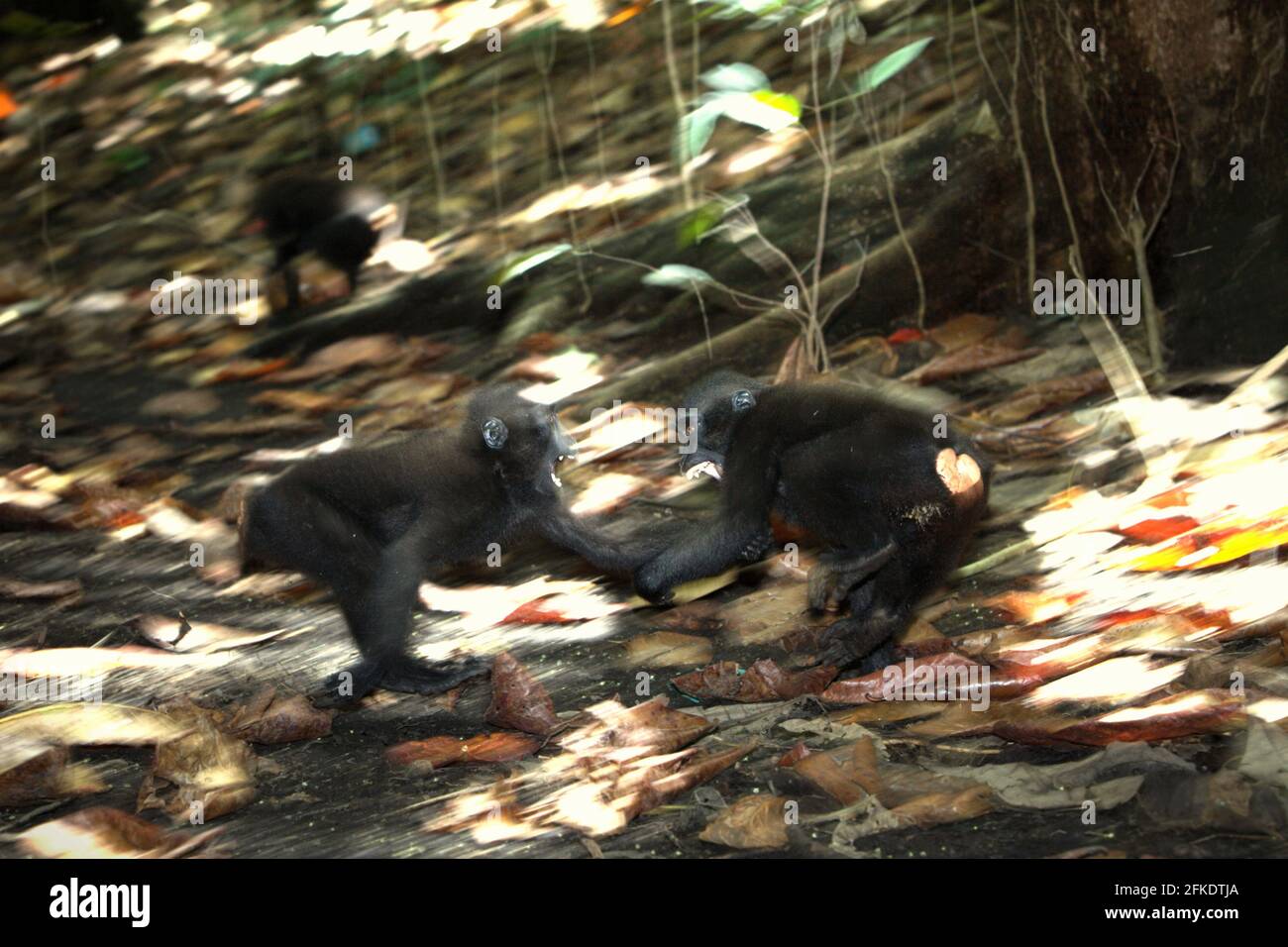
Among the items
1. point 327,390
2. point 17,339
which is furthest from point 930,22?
point 17,339

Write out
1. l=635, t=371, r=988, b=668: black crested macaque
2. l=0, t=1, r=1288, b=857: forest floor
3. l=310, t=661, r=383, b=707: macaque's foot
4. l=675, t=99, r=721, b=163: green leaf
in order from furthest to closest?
l=675, t=99, r=721, b=163: green leaf → l=310, t=661, r=383, b=707: macaque's foot → l=635, t=371, r=988, b=668: black crested macaque → l=0, t=1, r=1288, b=857: forest floor

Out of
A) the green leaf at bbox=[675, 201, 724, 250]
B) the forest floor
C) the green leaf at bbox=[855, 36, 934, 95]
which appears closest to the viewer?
the forest floor

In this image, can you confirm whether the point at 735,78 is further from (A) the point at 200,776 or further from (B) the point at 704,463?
(A) the point at 200,776

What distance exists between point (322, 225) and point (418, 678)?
480 centimetres

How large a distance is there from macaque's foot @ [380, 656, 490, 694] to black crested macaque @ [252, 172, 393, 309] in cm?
459

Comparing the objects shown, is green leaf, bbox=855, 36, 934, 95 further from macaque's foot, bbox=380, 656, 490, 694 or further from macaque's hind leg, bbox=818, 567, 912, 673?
macaque's foot, bbox=380, 656, 490, 694

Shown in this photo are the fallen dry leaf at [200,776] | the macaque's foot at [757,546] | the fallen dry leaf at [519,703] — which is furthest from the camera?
the macaque's foot at [757,546]

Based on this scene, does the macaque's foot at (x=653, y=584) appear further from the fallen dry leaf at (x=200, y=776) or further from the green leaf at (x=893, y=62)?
the green leaf at (x=893, y=62)

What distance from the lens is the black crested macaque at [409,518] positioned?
15.4 ft

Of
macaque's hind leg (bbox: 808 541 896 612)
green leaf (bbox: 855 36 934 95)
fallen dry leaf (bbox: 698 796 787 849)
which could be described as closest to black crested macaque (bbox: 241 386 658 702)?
macaque's hind leg (bbox: 808 541 896 612)

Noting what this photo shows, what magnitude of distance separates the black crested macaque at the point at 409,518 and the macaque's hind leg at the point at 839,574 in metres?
0.66

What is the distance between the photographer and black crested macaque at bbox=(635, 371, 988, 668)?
4480 millimetres

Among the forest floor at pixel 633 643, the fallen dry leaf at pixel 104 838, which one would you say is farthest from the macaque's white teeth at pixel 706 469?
the fallen dry leaf at pixel 104 838

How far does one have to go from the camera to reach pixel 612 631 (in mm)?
5000
